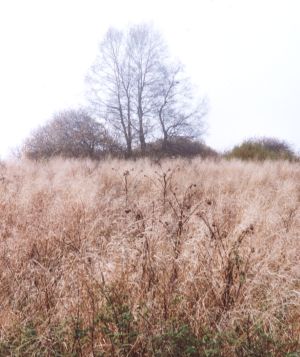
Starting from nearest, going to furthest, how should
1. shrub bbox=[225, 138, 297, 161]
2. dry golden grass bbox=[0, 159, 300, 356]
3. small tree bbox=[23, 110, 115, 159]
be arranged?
1. dry golden grass bbox=[0, 159, 300, 356]
2. small tree bbox=[23, 110, 115, 159]
3. shrub bbox=[225, 138, 297, 161]

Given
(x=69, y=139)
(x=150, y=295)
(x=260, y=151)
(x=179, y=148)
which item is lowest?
(x=150, y=295)

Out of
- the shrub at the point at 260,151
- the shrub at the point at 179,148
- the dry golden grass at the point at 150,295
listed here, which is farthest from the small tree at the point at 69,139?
the dry golden grass at the point at 150,295

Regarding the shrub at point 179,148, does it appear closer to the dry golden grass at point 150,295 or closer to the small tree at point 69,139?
the small tree at point 69,139

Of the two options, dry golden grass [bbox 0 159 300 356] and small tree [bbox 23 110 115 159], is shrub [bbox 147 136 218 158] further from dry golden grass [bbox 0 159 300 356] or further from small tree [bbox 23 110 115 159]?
dry golden grass [bbox 0 159 300 356]

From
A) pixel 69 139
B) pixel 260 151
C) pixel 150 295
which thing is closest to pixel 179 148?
pixel 260 151

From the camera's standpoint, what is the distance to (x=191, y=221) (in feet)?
11.0

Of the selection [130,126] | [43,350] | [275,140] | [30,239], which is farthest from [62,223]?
[275,140]

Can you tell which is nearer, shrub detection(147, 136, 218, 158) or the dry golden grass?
the dry golden grass

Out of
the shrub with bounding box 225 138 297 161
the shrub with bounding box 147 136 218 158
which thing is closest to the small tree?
the shrub with bounding box 147 136 218 158

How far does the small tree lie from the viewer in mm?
14250

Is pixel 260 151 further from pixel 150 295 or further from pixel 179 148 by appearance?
pixel 150 295

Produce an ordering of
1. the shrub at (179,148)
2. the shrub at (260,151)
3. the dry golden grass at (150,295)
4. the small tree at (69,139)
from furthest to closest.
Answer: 1. the shrub at (179,148)
2. the shrub at (260,151)
3. the small tree at (69,139)
4. the dry golden grass at (150,295)

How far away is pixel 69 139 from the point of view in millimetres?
14609

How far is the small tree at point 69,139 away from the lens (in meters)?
14.2
